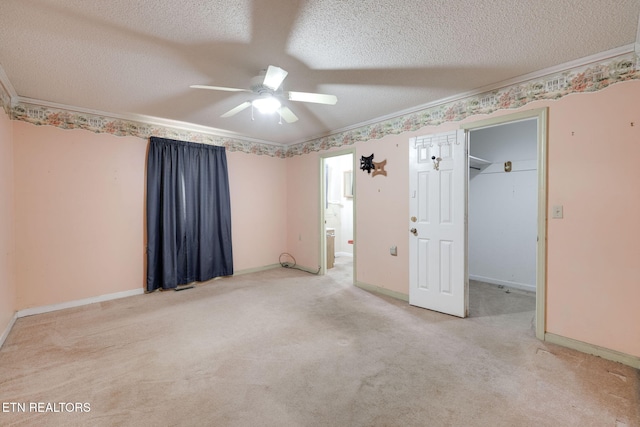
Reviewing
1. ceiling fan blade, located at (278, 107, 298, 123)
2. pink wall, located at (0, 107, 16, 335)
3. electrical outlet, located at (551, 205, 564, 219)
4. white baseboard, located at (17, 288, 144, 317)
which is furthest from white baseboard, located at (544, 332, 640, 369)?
pink wall, located at (0, 107, 16, 335)

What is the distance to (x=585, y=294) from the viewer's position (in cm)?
234

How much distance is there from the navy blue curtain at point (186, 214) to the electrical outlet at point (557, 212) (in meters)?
4.30

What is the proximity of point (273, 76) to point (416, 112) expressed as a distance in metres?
2.09

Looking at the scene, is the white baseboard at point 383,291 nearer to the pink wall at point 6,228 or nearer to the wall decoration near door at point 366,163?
the wall decoration near door at point 366,163

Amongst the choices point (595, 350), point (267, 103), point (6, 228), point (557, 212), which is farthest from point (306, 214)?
point (595, 350)

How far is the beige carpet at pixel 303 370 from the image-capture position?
5.51 ft

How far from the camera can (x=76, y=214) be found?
136 inches

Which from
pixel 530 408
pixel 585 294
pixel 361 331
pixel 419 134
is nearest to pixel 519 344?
pixel 585 294

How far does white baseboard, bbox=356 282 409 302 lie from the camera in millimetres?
3641

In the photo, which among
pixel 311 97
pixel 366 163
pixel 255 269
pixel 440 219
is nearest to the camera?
pixel 311 97

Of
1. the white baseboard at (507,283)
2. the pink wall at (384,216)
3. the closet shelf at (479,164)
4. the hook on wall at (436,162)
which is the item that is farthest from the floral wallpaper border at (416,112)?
the white baseboard at (507,283)

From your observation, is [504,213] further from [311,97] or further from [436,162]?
[311,97]

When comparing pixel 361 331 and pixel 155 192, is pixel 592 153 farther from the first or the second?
pixel 155 192

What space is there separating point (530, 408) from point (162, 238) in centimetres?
435
